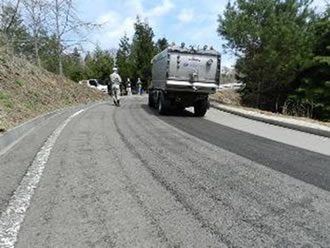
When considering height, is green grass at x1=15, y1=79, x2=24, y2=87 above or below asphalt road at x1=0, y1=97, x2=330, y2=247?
above

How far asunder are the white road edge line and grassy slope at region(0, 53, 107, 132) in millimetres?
4262

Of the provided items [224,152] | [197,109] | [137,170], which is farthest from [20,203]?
[197,109]

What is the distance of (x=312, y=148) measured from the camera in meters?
9.96

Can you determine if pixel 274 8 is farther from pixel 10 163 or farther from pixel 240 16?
pixel 10 163

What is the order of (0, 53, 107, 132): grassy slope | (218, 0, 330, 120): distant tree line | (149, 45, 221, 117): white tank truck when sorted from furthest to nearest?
1. (218, 0, 330, 120): distant tree line
2. (149, 45, 221, 117): white tank truck
3. (0, 53, 107, 132): grassy slope

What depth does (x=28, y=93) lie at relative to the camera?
2006 cm

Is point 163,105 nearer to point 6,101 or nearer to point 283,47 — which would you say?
point 6,101

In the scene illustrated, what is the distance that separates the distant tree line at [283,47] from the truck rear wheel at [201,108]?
919 cm

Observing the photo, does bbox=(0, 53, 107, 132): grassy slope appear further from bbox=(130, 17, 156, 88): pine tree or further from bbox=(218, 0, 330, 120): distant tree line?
bbox=(130, 17, 156, 88): pine tree

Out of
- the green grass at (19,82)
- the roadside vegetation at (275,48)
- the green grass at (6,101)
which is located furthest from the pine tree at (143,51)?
the green grass at (6,101)

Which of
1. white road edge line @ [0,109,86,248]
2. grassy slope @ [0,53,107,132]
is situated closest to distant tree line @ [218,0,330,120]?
grassy slope @ [0,53,107,132]

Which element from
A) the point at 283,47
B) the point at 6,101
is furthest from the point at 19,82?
the point at 283,47

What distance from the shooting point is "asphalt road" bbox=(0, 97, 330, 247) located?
4230 millimetres

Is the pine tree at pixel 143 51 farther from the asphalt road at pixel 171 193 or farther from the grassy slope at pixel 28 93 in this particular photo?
the asphalt road at pixel 171 193
